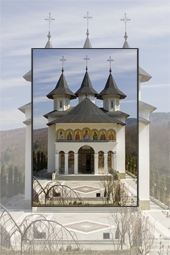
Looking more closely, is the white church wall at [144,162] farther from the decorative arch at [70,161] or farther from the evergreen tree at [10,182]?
the evergreen tree at [10,182]

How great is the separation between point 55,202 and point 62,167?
118 cm

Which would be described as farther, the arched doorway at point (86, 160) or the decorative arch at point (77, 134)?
the decorative arch at point (77, 134)

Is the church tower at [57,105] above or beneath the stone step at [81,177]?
above

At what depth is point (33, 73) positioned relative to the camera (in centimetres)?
1296

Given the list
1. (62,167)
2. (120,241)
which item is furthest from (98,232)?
(62,167)

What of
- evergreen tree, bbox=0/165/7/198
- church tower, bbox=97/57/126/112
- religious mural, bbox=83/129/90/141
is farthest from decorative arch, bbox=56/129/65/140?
evergreen tree, bbox=0/165/7/198

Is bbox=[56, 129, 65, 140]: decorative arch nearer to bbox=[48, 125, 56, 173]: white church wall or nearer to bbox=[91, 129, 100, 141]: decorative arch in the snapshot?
bbox=[48, 125, 56, 173]: white church wall

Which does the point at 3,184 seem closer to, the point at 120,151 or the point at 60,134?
the point at 60,134

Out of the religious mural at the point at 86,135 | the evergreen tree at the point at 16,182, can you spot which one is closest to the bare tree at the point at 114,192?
the religious mural at the point at 86,135

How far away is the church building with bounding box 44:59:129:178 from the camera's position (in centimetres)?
1286

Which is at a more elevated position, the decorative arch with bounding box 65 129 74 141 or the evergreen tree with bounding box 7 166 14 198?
the decorative arch with bounding box 65 129 74 141

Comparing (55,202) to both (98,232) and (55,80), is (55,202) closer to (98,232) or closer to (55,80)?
(98,232)

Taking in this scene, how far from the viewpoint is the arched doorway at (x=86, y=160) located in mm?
12883

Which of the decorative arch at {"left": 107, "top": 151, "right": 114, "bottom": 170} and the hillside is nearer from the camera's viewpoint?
the decorative arch at {"left": 107, "top": 151, "right": 114, "bottom": 170}
